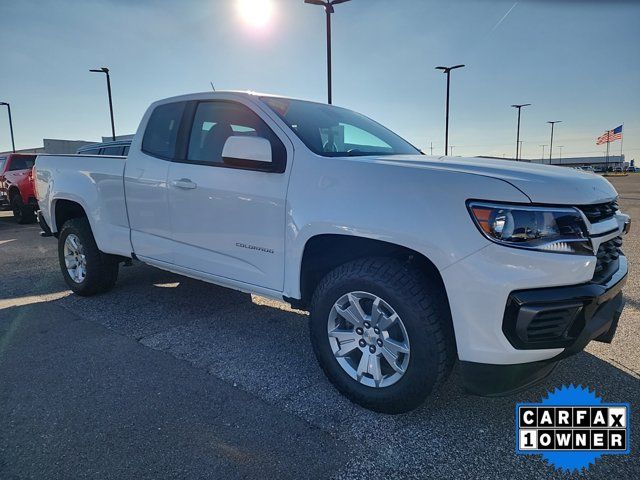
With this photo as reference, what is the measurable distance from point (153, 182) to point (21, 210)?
36.6ft

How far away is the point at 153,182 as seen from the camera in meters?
3.83

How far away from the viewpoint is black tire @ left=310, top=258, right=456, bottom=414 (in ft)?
7.55

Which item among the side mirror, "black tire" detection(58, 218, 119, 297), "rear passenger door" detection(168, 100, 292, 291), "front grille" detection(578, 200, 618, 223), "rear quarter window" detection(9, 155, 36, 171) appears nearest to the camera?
"front grille" detection(578, 200, 618, 223)

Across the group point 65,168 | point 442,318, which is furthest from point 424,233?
point 65,168

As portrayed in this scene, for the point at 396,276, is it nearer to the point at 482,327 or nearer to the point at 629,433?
the point at 482,327

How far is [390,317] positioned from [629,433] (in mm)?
1386

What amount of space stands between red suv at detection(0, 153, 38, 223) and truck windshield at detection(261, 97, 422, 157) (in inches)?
460

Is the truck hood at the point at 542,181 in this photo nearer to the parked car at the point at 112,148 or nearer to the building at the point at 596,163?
the parked car at the point at 112,148

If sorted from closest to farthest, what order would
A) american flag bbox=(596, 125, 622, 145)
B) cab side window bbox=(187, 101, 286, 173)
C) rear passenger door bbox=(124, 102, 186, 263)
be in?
cab side window bbox=(187, 101, 286, 173) < rear passenger door bbox=(124, 102, 186, 263) < american flag bbox=(596, 125, 622, 145)

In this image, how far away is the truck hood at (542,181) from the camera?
213cm

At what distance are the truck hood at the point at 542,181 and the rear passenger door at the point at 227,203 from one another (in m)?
0.81

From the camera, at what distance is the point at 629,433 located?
2365 mm

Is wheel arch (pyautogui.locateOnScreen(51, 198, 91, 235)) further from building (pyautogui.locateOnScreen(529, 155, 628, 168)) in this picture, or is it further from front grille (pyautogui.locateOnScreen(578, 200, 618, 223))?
building (pyautogui.locateOnScreen(529, 155, 628, 168))

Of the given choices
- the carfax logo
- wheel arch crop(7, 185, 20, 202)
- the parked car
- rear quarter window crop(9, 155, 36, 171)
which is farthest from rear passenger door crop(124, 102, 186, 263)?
rear quarter window crop(9, 155, 36, 171)
